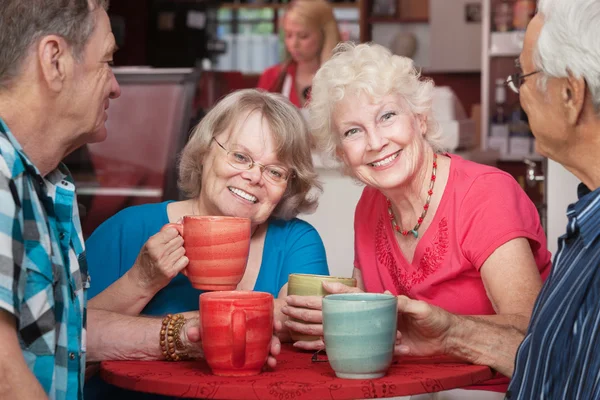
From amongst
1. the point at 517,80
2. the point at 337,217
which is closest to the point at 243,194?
the point at 517,80

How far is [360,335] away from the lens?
4.58 ft

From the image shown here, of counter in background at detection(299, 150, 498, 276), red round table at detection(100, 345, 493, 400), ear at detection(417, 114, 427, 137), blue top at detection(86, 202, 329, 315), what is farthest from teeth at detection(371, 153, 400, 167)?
counter in background at detection(299, 150, 498, 276)

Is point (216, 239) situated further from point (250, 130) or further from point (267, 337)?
point (250, 130)

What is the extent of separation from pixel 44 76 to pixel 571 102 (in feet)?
2.61

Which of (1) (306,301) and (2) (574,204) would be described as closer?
(2) (574,204)

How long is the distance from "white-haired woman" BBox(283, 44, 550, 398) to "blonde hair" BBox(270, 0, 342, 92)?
2.54 metres

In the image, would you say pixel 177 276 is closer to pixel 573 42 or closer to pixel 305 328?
pixel 305 328

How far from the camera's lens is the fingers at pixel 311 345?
5.44ft

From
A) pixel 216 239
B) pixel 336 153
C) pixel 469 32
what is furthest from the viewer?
pixel 469 32

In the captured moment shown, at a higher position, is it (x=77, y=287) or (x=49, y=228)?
(x=49, y=228)

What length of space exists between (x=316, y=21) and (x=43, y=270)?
11.7 ft

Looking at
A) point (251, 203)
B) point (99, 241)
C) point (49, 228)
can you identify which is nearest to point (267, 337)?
point (49, 228)

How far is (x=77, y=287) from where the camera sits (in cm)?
141

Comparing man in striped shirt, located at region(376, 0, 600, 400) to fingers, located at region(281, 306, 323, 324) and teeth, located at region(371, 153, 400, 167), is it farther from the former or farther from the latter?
teeth, located at region(371, 153, 400, 167)
